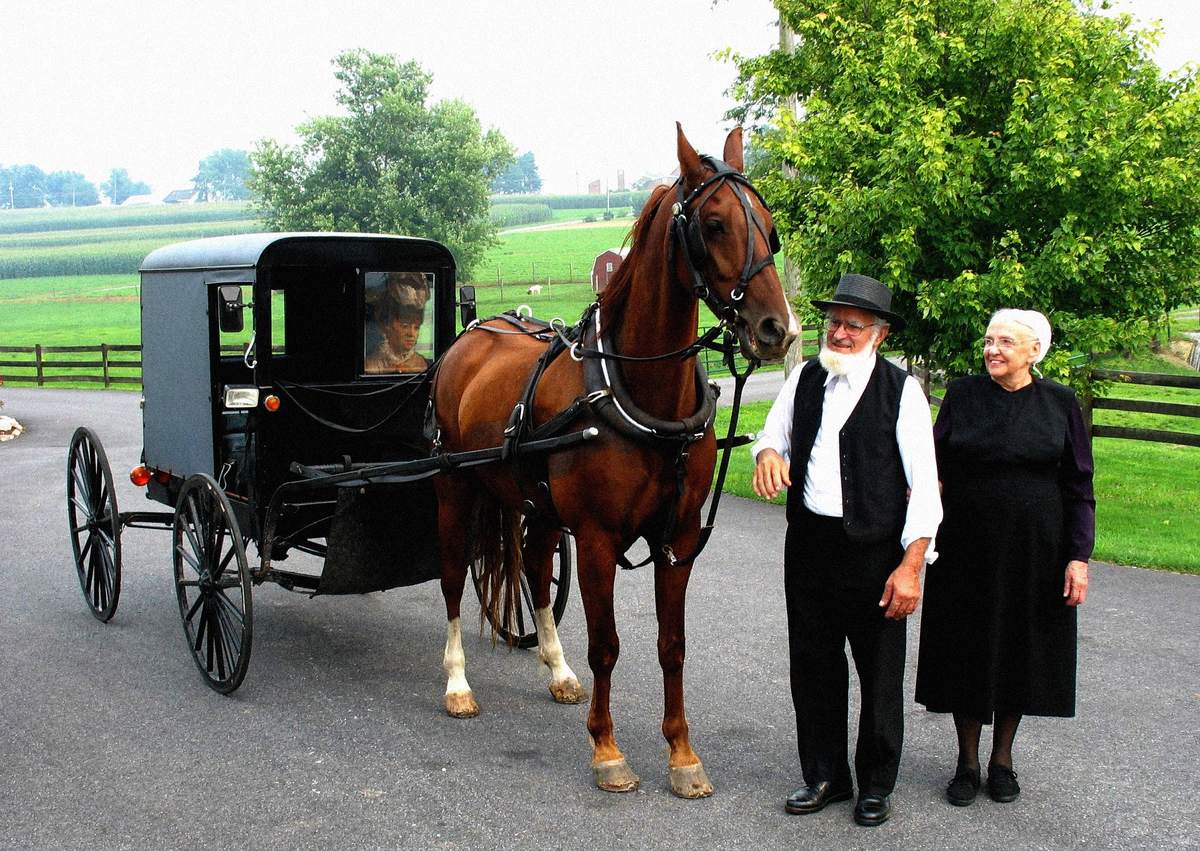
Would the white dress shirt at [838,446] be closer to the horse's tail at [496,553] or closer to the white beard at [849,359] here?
the white beard at [849,359]

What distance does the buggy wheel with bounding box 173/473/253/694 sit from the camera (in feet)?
17.4

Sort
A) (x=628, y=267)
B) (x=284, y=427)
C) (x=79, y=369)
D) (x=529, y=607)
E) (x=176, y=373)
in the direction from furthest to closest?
(x=79, y=369), (x=176, y=373), (x=529, y=607), (x=284, y=427), (x=628, y=267)

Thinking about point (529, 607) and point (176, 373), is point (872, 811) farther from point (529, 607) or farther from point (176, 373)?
point (176, 373)

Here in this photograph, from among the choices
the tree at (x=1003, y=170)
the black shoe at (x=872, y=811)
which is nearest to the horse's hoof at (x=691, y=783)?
the black shoe at (x=872, y=811)

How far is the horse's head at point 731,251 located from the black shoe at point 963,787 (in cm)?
187

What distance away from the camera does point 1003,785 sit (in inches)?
156

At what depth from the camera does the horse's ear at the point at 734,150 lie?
3949mm

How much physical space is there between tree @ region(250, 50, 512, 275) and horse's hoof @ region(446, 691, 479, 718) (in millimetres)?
37756

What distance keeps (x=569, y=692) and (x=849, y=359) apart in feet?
8.21

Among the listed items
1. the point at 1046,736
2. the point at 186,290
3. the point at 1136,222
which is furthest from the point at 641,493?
the point at 1136,222

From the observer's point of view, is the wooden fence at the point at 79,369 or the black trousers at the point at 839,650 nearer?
the black trousers at the point at 839,650

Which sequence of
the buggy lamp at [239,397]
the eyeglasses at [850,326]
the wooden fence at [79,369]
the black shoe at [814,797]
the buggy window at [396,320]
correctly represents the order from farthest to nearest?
the wooden fence at [79,369] → the buggy window at [396,320] → the buggy lamp at [239,397] → the black shoe at [814,797] → the eyeglasses at [850,326]

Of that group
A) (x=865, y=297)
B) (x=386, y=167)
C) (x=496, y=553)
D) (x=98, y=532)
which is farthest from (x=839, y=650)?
(x=386, y=167)

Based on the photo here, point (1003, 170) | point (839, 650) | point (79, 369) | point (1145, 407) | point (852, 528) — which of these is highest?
point (1003, 170)
